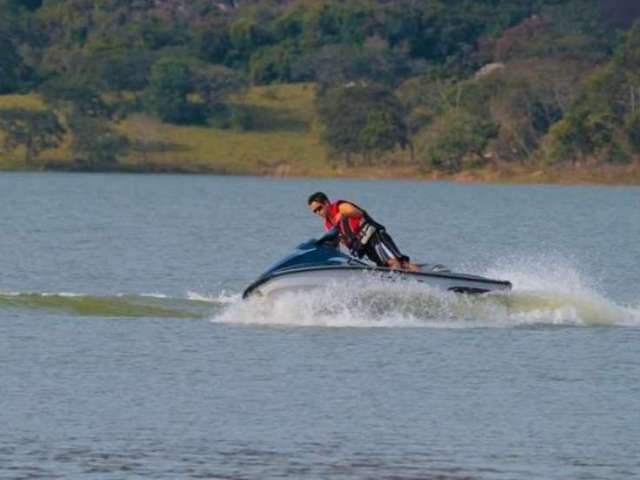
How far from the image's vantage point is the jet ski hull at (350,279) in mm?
26922

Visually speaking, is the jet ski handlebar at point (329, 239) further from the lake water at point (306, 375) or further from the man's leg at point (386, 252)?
the lake water at point (306, 375)

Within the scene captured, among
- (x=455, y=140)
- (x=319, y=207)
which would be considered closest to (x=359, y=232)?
(x=319, y=207)

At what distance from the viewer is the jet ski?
2694 cm

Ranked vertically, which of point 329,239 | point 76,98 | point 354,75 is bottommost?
point 76,98

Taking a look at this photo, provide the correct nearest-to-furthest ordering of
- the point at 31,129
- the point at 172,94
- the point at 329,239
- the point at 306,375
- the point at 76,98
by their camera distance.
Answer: the point at 306,375 → the point at 329,239 → the point at 31,129 → the point at 76,98 → the point at 172,94

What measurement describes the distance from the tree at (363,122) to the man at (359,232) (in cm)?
8486

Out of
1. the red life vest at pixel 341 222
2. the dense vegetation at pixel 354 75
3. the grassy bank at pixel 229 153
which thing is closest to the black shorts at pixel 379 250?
the red life vest at pixel 341 222

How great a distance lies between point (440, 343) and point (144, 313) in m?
5.10

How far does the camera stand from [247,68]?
458 feet

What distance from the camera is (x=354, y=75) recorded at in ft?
435

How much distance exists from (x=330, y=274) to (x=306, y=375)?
341 centimetres

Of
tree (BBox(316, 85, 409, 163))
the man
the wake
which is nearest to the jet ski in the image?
the wake

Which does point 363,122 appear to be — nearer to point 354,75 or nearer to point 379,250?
point 354,75

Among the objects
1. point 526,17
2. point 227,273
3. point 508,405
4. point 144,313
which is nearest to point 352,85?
point 526,17
